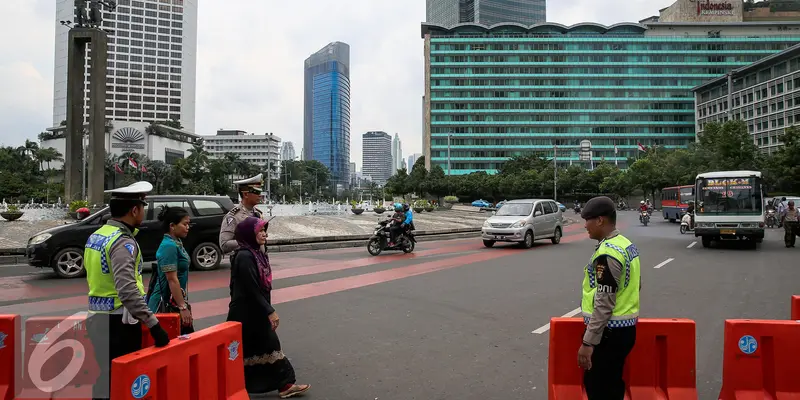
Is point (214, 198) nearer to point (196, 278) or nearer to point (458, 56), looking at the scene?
point (196, 278)

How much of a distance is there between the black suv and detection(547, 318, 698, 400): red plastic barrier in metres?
7.93

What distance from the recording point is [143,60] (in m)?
140

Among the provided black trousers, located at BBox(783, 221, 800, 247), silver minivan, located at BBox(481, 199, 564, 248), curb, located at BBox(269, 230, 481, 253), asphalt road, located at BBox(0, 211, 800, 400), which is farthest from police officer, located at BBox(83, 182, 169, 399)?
black trousers, located at BBox(783, 221, 800, 247)

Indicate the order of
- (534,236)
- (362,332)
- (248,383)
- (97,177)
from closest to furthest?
(248,383) → (362,332) → (534,236) → (97,177)

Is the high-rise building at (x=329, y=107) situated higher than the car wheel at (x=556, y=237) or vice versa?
the high-rise building at (x=329, y=107)

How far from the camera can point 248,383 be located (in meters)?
3.95

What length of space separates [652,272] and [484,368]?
8.15 m

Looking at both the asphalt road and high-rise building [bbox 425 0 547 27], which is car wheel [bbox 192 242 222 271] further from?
high-rise building [bbox 425 0 547 27]

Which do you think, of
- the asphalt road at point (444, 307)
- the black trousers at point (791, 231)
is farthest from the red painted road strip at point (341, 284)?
the black trousers at point (791, 231)

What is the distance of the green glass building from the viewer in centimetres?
10431

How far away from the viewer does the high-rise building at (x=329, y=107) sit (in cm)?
18362

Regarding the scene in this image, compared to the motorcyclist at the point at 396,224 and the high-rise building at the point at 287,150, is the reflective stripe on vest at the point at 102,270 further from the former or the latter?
the high-rise building at the point at 287,150

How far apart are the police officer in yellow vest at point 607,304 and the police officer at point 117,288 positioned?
2.61m

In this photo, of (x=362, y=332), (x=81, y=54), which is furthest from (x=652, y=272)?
(x=81, y=54)
